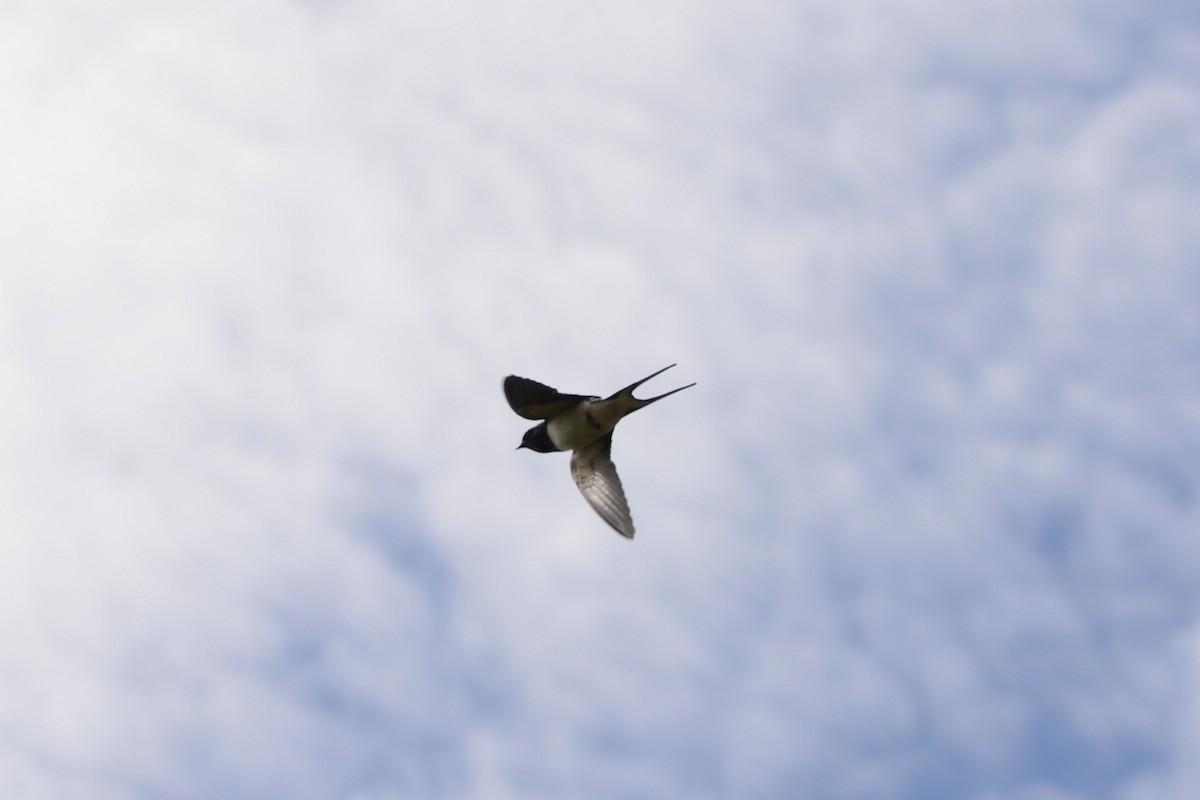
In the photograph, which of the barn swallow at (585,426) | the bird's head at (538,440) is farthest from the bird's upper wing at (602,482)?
the bird's head at (538,440)

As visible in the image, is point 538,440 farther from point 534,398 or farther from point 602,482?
point 602,482

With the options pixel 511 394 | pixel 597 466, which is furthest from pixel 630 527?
pixel 511 394

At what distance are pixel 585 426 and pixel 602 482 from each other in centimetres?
86

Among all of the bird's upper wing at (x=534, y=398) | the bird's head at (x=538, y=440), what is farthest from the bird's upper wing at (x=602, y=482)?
the bird's upper wing at (x=534, y=398)

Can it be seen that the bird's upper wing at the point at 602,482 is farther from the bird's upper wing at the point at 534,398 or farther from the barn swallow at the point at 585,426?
the bird's upper wing at the point at 534,398

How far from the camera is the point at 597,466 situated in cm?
1911

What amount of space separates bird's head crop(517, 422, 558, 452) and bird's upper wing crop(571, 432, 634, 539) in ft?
1.63

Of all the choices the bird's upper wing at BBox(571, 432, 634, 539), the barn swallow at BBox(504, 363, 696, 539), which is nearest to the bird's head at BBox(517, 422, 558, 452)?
the barn swallow at BBox(504, 363, 696, 539)

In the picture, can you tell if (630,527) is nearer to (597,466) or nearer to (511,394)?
(597,466)

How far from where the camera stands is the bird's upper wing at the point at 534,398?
18.8 metres

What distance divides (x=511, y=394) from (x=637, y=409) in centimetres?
190

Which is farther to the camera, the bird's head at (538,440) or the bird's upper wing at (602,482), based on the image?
the bird's head at (538,440)

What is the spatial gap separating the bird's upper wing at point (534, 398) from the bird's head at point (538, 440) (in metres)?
0.28

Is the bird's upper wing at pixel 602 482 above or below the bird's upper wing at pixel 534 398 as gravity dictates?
below
